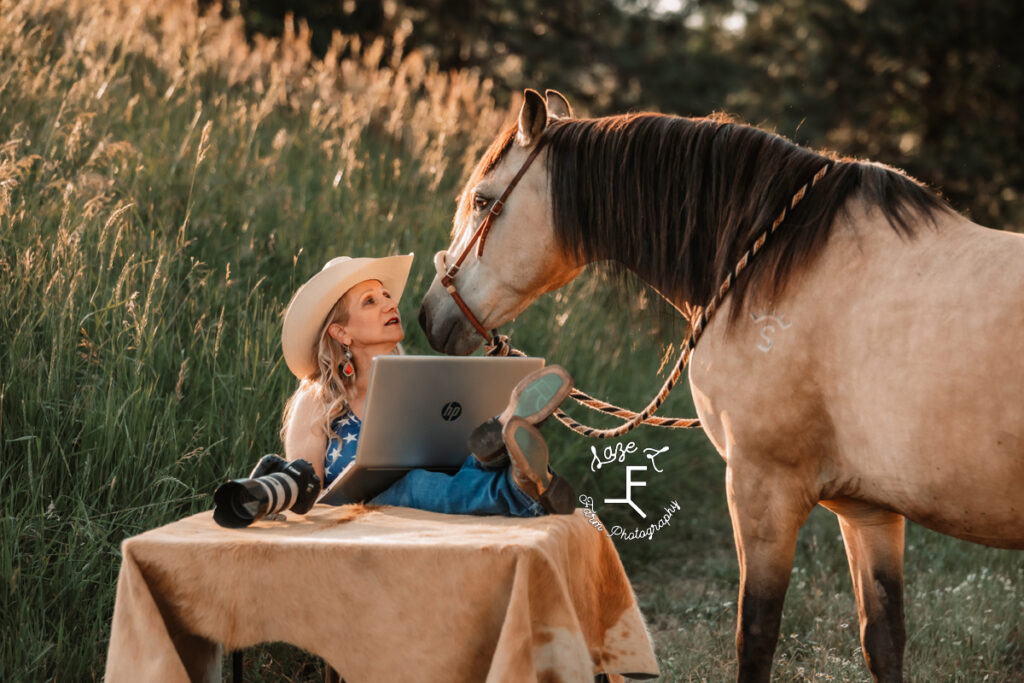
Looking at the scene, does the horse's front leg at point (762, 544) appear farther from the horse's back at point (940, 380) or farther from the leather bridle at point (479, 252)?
the leather bridle at point (479, 252)

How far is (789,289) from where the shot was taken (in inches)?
96.7

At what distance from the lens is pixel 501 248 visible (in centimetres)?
293

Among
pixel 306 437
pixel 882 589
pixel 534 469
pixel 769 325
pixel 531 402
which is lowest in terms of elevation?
pixel 882 589

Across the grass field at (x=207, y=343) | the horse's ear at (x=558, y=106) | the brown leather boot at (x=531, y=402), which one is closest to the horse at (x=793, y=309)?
the horse's ear at (x=558, y=106)

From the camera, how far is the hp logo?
260 centimetres

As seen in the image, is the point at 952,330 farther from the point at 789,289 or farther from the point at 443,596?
the point at 443,596

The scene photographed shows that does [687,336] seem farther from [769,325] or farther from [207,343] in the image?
[207,343]

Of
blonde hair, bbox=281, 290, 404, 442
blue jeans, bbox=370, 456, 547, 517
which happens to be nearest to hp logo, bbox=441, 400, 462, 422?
blue jeans, bbox=370, 456, 547, 517

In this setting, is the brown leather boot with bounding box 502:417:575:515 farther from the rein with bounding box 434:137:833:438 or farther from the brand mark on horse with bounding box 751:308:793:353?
the brand mark on horse with bounding box 751:308:793:353

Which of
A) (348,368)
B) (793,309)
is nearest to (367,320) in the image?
(348,368)

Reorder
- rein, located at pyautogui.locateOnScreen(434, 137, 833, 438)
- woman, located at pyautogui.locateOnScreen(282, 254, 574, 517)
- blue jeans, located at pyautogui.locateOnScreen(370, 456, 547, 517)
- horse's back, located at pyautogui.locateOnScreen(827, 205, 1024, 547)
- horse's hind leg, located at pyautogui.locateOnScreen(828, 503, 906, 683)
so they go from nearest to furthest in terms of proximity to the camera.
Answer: horse's back, located at pyautogui.locateOnScreen(827, 205, 1024, 547) < woman, located at pyautogui.locateOnScreen(282, 254, 574, 517) < blue jeans, located at pyautogui.locateOnScreen(370, 456, 547, 517) < rein, located at pyautogui.locateOnScreen(434, 137, 833, 438) < horse's hind leg, located at pyautogui.locateOnScreen(828, 503, 906, 683)

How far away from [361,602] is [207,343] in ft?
6.88

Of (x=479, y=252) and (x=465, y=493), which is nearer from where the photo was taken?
(x=465, y=493)

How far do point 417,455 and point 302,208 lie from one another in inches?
106
